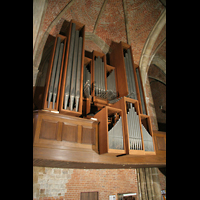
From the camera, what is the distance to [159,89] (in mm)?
13039

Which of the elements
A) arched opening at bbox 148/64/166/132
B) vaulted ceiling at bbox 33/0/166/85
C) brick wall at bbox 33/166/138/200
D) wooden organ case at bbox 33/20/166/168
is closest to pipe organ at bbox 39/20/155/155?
wooden organ case at bbox 33/20/166/168

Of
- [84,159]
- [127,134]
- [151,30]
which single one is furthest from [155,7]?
[84,159]

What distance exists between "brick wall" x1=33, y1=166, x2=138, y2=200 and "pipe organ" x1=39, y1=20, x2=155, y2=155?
1.74m

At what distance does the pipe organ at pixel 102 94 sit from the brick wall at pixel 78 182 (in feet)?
5.71

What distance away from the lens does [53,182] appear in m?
4.64

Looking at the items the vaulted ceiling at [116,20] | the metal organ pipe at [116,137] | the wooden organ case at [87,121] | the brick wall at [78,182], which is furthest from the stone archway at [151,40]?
the brick wall at [78,182]

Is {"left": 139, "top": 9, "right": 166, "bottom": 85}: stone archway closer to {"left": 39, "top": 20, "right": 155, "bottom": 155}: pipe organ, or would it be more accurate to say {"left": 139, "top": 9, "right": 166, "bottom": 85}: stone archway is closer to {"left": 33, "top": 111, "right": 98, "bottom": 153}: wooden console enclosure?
{"left": 39, "top": 20, "right": 155, "bottom": 155}: pipe organ

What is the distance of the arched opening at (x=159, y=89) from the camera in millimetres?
11781

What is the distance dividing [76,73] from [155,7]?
600 centimetres

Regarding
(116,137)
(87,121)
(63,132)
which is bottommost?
(116,137)

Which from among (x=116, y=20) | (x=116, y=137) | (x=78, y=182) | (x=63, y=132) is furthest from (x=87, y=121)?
(x=116, y=20)

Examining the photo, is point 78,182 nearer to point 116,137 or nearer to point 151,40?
point 116,137

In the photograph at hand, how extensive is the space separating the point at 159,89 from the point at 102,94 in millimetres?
8778
